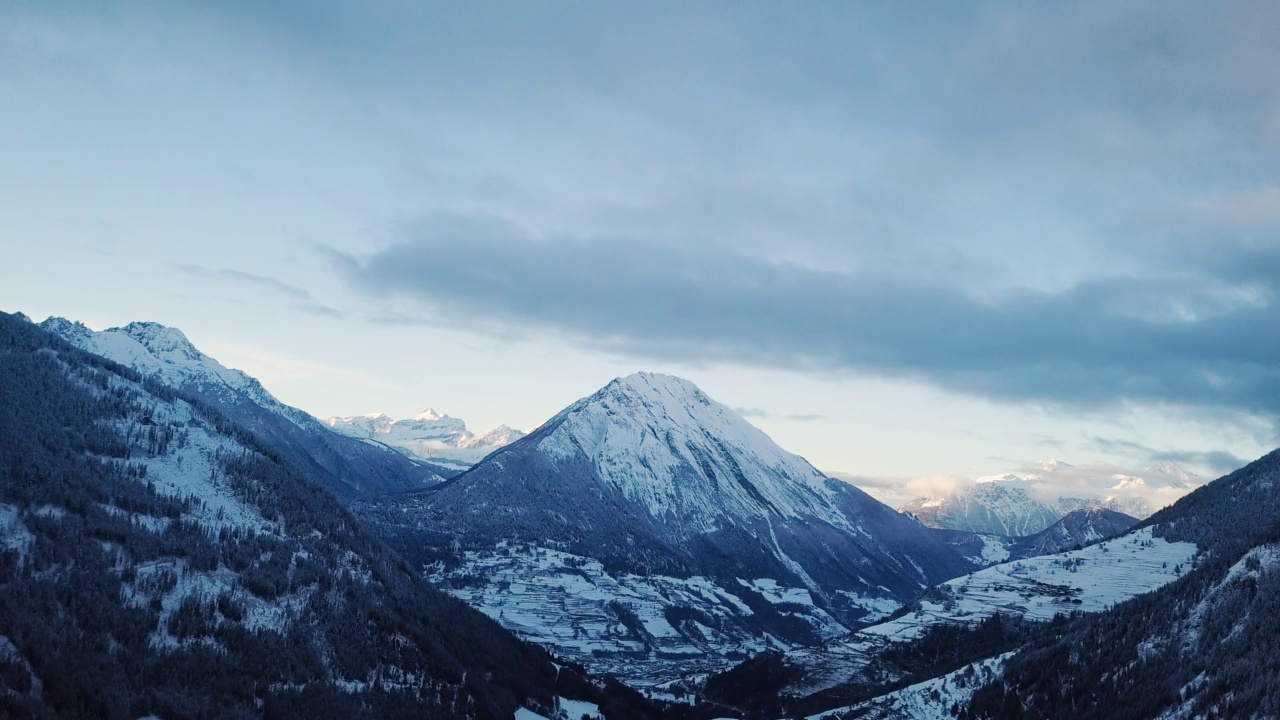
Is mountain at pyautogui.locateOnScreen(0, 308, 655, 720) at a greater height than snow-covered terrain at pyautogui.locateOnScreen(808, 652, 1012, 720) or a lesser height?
greater

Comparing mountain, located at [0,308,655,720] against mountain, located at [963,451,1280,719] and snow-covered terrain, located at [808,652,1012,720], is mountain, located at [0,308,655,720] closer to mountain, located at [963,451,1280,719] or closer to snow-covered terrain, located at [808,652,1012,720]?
snow-covered terrain, located at [808,652,1012,720]

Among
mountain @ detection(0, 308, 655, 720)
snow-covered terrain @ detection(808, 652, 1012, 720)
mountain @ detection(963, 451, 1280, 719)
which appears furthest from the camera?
snow-covered terrain @ detection(808, 652, 1012, 720)

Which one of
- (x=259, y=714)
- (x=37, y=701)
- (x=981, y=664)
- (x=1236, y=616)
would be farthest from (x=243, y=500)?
(x=1236, y=616)

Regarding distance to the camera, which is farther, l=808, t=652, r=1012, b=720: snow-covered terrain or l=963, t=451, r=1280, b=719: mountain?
l=808, t=652, r=1012, b=720: snow-covered terrain

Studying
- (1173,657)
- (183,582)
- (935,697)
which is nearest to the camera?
(183,582)

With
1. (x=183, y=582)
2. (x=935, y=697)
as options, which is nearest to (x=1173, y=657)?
(x=935, y=697)

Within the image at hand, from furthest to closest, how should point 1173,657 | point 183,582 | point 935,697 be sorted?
1. point 935,697
2. point 1173,657
3. point 183,582

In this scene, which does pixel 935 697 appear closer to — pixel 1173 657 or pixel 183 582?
pixel 1173 657

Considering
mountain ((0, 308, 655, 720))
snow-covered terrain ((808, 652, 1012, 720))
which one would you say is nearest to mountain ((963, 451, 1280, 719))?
snow-covered terrain ((808, 652, 1012, 720))
